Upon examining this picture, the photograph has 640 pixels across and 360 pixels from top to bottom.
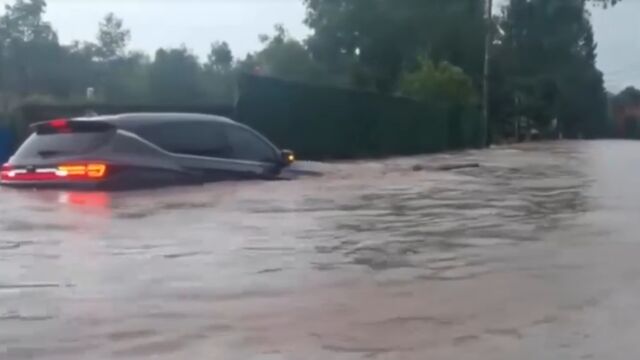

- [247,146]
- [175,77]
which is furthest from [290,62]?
[247,146]

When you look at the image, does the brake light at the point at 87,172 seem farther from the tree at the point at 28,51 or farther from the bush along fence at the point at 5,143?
the tree at the point at 28,51

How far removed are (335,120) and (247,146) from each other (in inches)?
528

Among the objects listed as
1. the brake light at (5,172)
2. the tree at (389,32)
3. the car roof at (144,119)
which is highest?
the tree at (389,32)

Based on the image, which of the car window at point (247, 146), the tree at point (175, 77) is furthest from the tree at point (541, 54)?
the car window at point (247, 146)

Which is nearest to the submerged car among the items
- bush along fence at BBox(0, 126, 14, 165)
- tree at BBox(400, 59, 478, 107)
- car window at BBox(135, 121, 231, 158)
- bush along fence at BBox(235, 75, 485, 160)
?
car window at BBox(135, 121, 231, 158)

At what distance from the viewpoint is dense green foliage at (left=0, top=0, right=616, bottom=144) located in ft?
115

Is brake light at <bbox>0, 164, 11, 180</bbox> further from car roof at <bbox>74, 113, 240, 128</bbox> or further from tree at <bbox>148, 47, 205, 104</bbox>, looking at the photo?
tree at <bbox>148, 47, 205, 104</bbox>

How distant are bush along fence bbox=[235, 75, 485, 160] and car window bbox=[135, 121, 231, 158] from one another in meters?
9.36

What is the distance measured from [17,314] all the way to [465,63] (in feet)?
161

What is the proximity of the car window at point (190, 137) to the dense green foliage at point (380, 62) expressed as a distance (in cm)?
1083

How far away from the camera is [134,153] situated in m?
13.3

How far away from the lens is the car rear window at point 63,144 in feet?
43.5

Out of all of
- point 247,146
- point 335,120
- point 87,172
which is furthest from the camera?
point 335,120

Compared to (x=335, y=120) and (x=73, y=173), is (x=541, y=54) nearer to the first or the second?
(x=335, y=120)
